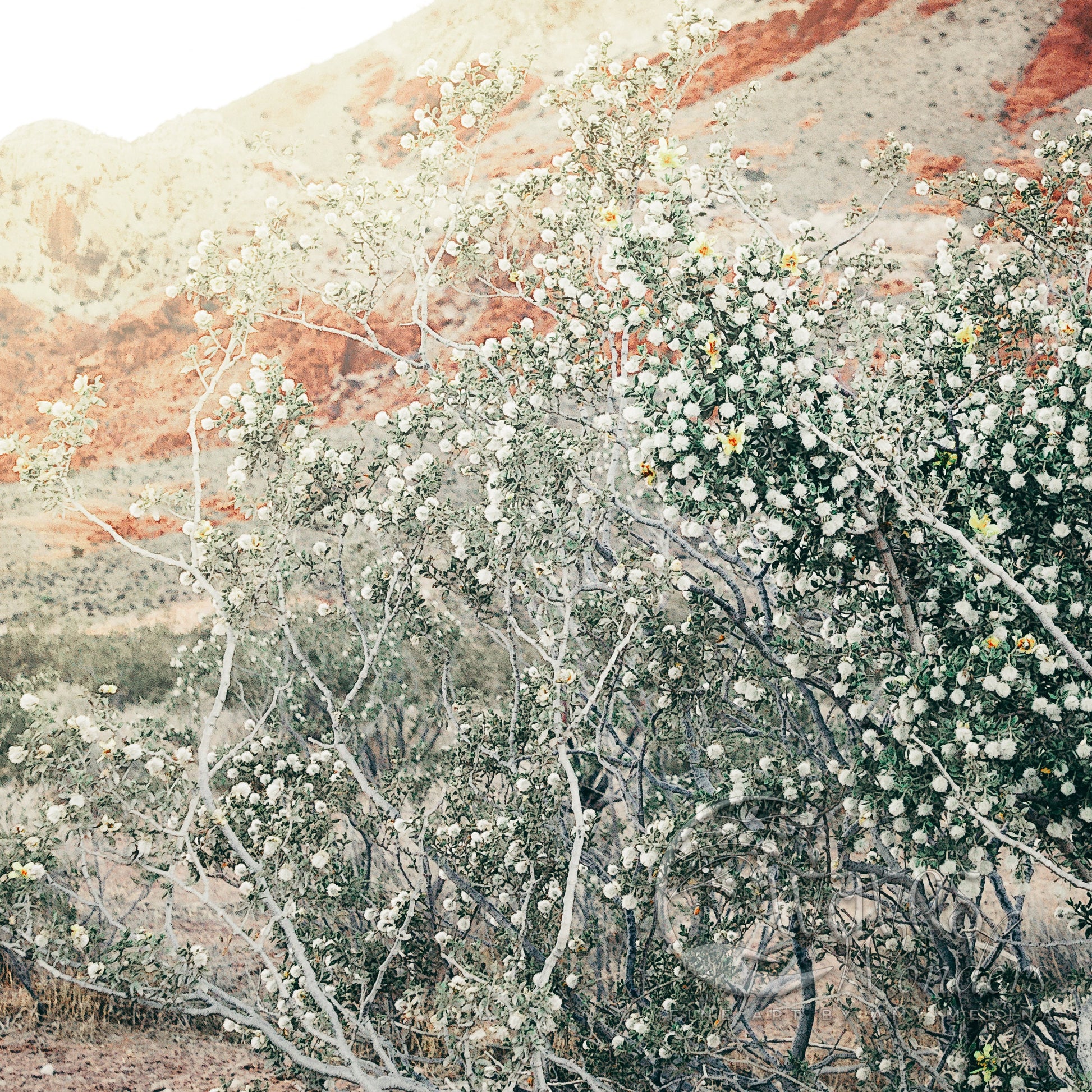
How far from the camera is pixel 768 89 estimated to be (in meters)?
22.0

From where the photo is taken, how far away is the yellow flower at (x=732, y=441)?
2523 millimetres

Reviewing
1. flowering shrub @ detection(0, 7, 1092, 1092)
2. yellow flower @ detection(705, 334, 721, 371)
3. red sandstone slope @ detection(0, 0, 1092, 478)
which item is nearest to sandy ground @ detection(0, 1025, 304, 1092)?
flowering shrub @ detection(0, 7, 1092, 1092)

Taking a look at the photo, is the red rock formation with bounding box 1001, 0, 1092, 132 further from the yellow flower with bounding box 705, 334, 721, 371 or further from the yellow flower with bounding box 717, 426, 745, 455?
the yellow flower with bounding box 717, 426, 745, 455

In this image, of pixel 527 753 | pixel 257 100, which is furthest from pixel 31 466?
pixel 257 100

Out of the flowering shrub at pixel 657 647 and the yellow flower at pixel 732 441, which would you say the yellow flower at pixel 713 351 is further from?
the yellow flower at pixel 732 441

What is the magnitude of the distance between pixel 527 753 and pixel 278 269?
2.63 m

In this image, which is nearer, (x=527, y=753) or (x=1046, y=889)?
(x=527, y=753)

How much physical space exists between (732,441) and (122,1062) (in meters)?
5.17

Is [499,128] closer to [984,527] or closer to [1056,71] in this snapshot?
[1056,71]

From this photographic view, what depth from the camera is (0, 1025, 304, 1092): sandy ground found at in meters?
4.93

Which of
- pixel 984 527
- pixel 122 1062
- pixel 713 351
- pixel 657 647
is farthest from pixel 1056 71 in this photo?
pixel 122 1062

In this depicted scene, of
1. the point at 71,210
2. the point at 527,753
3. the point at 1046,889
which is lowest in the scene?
the point at 1046,889

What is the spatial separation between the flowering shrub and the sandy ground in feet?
2.95

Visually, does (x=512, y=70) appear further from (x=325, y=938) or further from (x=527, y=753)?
(x=325, y=938)
